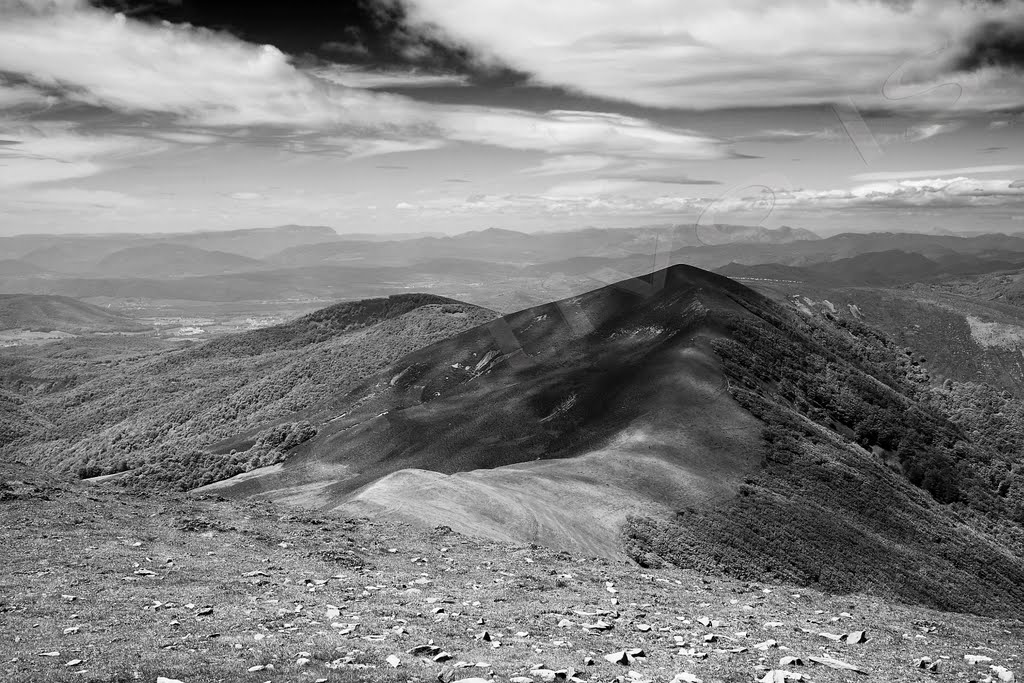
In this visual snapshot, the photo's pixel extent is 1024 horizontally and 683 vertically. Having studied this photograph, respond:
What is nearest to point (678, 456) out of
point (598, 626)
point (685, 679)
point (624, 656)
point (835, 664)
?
point (598, 626)

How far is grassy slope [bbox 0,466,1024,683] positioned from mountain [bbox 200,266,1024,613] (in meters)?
8.61

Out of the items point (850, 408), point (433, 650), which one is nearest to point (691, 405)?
point (850, 408)

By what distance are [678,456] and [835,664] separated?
50.8 meters

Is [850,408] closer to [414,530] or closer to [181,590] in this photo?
[414,530]

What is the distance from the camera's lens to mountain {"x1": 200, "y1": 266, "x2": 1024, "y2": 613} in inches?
1886

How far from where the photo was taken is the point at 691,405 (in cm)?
8012

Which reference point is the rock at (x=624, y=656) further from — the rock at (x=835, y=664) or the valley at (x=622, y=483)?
the rock at (x=835, y=664)

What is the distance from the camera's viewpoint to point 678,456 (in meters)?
66.7

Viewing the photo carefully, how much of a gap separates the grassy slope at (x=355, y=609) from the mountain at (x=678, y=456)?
861 centimetres

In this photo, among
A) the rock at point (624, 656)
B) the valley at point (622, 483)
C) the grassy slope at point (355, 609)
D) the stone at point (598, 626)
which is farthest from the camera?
the valley at point (622, 483)

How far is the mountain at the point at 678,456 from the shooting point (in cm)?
4791

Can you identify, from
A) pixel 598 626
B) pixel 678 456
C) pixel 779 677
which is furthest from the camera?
pixel 678 456

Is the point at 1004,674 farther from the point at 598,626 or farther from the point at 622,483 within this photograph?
the point at 622,483


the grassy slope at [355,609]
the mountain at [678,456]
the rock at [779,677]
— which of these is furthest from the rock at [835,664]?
the mountain at [678,456]
